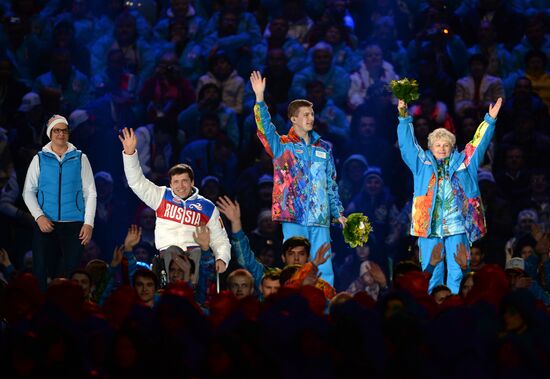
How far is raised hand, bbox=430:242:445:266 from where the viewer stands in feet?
29.6

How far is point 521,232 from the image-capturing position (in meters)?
11.0

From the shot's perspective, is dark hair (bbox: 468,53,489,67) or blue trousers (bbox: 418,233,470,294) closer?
blue trousers (bbox: 418,233,470,294)

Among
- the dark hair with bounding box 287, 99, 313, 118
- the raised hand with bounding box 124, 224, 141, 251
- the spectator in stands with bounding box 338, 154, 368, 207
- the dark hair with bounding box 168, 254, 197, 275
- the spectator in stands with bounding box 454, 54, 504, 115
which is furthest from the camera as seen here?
the spectator in stands with bounding box 454, 54, 504, 115

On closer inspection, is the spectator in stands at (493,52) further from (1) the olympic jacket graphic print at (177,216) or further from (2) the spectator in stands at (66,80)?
(1) the olympic jacket graphic print at (177,216)

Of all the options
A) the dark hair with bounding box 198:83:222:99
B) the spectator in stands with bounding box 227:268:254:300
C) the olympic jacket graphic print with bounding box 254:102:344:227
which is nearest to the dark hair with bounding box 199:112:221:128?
the dark hair with bounding box 198:83:222:99

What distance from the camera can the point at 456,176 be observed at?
368 inches

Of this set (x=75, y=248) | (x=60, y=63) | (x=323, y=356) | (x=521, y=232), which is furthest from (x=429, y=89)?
(x=323, y=356)

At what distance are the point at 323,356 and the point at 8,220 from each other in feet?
17.9

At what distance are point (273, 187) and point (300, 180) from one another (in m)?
0.86

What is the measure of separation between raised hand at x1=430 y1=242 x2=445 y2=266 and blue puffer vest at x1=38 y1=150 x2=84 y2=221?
2562 millimetres

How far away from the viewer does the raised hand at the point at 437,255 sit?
902 cm

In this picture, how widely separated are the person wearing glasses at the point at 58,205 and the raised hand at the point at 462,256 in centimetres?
265

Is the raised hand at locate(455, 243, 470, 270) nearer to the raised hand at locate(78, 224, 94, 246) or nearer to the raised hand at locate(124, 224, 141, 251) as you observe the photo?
the raised hand at locate(124, 224, 141, 251)

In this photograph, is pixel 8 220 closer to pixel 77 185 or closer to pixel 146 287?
pixel 77 185
